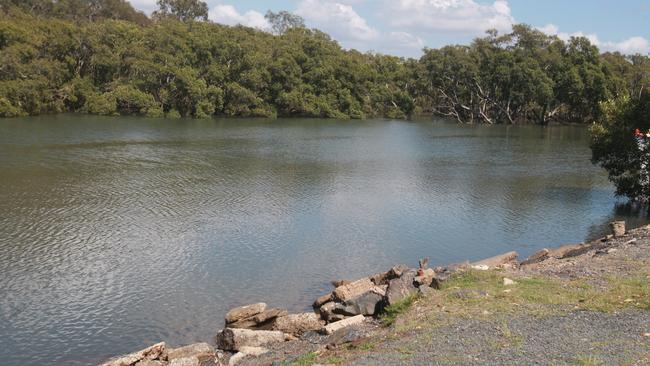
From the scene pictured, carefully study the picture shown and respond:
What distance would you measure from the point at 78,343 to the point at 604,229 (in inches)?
1072

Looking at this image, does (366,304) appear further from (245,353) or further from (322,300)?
(245,353)

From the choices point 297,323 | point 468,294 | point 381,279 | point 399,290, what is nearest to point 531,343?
point 468,294

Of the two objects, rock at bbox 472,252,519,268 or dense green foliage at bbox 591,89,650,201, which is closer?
rock at bbox 472,252,519,268

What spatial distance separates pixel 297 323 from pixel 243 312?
74.5 inches

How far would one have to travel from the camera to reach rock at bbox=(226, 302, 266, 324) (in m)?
19.0

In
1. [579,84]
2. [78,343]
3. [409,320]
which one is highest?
[579,84]

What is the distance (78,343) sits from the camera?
57.8 ft

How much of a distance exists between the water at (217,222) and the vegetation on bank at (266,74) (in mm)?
31619

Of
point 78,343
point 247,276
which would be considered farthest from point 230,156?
point 78,343

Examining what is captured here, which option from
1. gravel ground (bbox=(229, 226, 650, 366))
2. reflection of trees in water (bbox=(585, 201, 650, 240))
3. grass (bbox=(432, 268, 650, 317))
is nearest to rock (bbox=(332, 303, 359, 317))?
gravel ground (bbox=(229, 226, 650, 366))

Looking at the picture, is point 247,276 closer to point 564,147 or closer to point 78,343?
point 78,343

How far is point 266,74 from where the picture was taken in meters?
106

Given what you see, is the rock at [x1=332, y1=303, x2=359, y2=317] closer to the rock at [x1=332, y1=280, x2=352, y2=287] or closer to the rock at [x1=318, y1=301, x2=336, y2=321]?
the rock at [x1=318, y1=301, x2=336, y2=321]

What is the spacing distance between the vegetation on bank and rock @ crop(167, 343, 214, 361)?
251 ft
